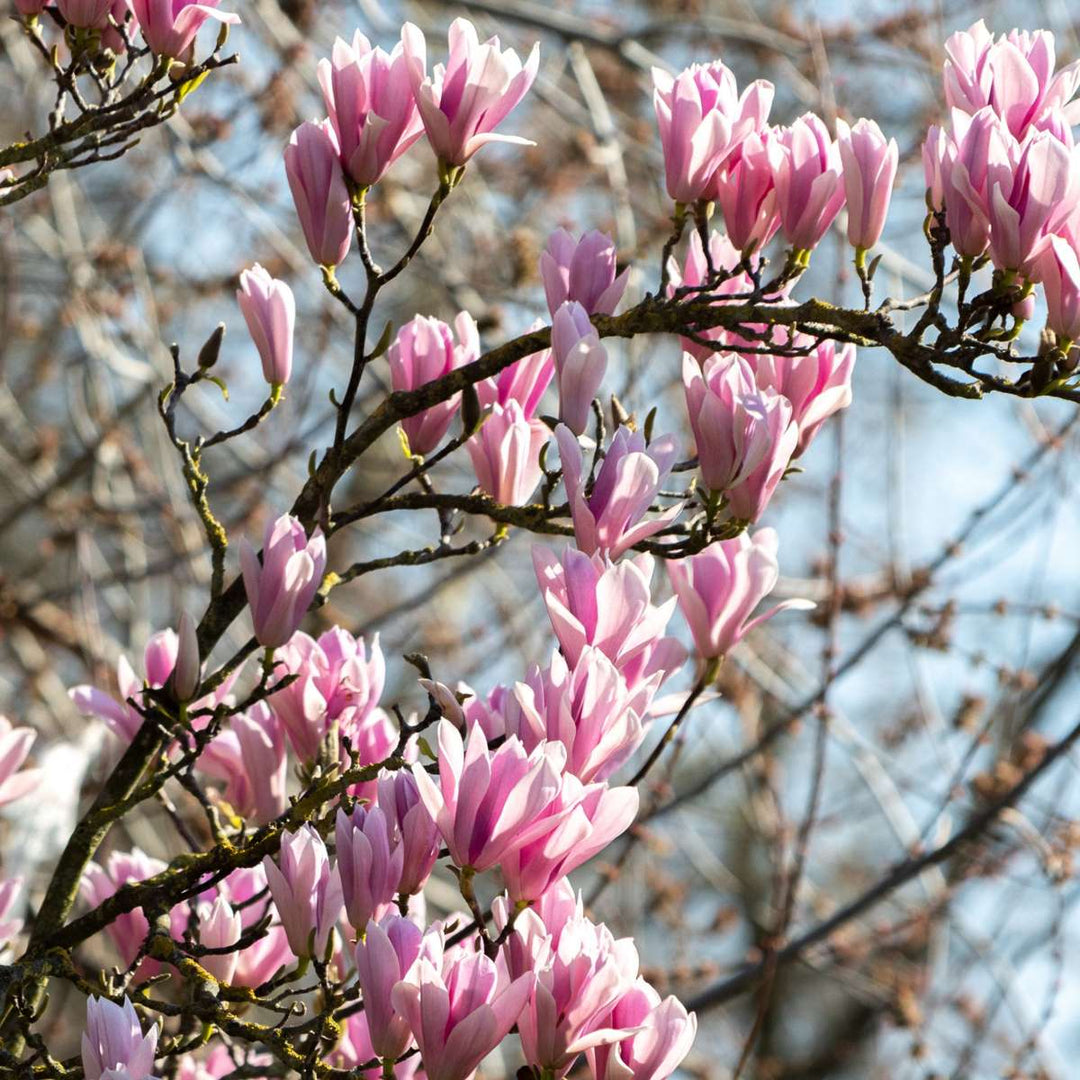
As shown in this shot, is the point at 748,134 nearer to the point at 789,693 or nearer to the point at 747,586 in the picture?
the point at 747,586

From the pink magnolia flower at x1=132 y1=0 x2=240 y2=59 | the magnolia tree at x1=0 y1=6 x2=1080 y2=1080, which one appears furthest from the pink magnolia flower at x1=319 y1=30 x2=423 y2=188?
the pink magnolia flower at x1=132 y1=0 x2=240 y2=59

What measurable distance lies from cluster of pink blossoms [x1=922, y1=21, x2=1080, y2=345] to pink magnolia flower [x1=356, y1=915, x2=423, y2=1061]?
25.5 inches

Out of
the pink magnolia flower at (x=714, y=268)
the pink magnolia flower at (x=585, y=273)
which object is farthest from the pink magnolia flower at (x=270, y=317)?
the pink magnolia flower at (x=714, y=268)

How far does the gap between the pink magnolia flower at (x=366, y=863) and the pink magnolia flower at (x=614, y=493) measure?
0.89 feet

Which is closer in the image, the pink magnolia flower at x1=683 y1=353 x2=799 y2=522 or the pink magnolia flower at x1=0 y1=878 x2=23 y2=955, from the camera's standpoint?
the pink magnolia flower at x1=683 y1=353 x2=799 y2=522

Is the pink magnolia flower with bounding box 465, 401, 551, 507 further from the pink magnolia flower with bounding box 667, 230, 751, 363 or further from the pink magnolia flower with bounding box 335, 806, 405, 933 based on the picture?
the pink magnolia flower with bounding box 335, 806, 405, 933

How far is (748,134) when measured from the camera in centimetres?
124

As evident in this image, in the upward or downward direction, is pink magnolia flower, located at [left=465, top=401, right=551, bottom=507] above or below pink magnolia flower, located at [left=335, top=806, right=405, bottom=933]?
above

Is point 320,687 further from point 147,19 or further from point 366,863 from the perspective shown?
point 147,19

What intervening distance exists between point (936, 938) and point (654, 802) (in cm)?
113

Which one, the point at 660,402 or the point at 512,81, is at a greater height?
the point at 660,402

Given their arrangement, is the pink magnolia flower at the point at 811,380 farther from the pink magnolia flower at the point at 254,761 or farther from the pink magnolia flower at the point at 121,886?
the pink magnolia flower at the point at 121,886

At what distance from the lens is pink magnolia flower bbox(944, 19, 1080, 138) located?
3.88ft

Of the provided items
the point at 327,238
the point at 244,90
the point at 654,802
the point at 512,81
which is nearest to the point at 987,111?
the point at 512,81
